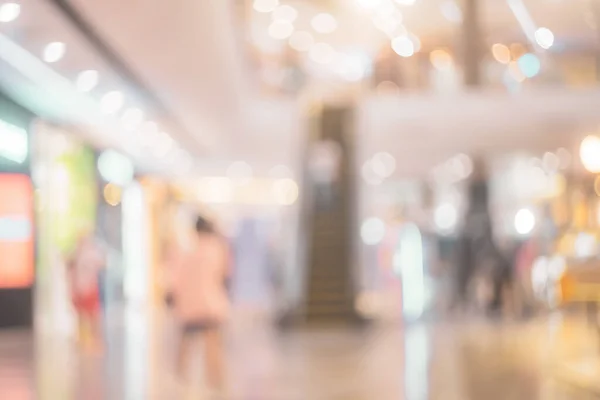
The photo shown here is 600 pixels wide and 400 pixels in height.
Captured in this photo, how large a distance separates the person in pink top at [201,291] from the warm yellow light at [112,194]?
11036 mm

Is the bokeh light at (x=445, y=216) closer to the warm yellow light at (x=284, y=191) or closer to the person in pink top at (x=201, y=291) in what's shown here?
the warm yellow light at (x=284, y=191)

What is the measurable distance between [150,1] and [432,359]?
4597 mm

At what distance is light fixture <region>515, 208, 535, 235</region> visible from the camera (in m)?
13.8

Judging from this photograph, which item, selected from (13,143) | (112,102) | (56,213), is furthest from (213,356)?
(56,213)

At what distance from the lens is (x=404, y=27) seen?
14.6 meters

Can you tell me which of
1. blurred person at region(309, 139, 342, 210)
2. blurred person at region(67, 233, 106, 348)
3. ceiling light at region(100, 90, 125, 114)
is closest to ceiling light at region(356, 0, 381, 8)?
blurred person at region(309, 139, 342, 210)

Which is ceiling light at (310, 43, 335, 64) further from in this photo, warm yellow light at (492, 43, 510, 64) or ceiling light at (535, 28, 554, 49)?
ceiling light at (535, 28, 554, 49)

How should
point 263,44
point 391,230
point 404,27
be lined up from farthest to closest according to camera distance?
point 391,230 → point 263,44 → point 404,27

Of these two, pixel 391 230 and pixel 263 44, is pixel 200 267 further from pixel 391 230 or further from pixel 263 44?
pixel 391 230

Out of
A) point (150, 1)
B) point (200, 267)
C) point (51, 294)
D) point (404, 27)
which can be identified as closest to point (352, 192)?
point (404, 27)

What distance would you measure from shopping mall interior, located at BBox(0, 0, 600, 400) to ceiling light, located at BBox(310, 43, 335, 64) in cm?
9

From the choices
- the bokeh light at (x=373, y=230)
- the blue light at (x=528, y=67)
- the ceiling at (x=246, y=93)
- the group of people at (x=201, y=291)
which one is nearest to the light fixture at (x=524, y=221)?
the ceiling at (x=246, y=93)

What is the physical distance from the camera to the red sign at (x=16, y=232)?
41.1 ft

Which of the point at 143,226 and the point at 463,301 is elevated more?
the point at 143,226
